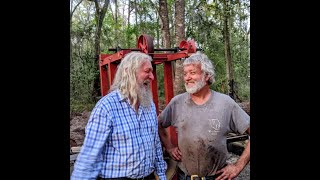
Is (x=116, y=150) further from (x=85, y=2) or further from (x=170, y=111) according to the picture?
(x=85, y=2)

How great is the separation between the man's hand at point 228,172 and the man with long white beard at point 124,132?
54cm

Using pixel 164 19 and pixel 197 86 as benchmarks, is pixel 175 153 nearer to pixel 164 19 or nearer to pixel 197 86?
pixel 197 86

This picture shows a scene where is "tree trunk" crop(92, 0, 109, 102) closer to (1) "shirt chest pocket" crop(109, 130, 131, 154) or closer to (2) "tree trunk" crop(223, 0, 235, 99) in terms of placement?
(2) "tree trunk" crop(223, 0, 235, 99)

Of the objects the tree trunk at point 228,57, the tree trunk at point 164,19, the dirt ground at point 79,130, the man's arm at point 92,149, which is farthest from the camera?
the tree trunk at point 228,57

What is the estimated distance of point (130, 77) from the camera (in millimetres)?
1957

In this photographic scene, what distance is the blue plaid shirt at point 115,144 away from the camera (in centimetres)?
173

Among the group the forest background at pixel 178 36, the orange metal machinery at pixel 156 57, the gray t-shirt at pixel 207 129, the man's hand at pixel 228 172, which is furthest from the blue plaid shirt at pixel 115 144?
the forest background at pixel 178 36

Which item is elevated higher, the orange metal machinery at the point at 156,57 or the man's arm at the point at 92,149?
the orange metal machinery at the point at 156,57

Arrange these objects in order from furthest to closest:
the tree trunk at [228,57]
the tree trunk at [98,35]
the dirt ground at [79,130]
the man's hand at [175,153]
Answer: the tree trunk at [228,57] < the tree trunk at [98,35] < the dirt ground at [79,130] < the man's hand at [175,153]

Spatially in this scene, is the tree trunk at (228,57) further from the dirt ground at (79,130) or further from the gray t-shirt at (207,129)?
the gray t-shirt at (207,129)

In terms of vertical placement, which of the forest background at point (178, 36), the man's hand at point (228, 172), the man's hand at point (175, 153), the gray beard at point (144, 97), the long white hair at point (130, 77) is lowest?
the man's hand at point (228, 172)

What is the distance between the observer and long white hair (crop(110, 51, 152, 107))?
1908 mm

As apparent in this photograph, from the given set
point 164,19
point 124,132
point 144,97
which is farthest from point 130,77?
point 164,19
